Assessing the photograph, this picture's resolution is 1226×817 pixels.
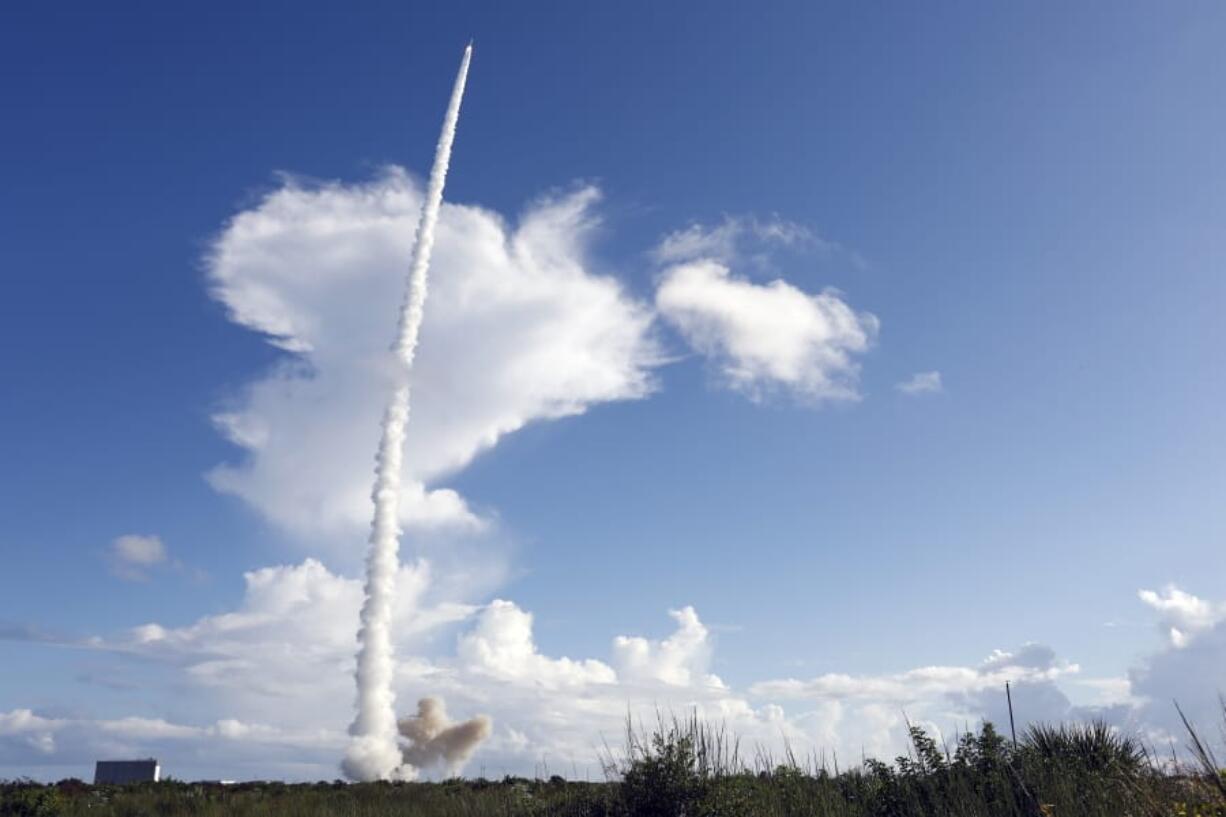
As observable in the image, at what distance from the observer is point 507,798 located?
27.7 m

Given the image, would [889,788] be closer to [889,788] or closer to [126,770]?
[889,788]

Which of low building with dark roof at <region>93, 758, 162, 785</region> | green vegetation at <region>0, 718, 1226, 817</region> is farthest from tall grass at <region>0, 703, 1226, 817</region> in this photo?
low building with dark roof at <region>93, 758, 162, 785</region>

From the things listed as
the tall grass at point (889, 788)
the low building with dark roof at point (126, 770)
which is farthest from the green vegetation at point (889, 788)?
the low building with dark roof at point (126, 770)

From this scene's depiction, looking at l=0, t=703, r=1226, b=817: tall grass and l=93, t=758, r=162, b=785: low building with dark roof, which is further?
l=93, t=758, r=162, b=785: low building with dark roof

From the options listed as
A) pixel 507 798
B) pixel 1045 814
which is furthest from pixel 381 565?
pixel 1045 814

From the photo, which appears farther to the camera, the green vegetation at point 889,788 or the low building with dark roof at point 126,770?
the low building with dark roof at point 126,770

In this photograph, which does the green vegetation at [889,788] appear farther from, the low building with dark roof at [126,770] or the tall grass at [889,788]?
the low building with dark roof at [126,770]

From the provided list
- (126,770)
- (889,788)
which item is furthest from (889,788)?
(126,770)

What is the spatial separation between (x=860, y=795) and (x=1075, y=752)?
6.93 m

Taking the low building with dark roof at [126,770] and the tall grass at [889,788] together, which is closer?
the tall grass at [889,788]

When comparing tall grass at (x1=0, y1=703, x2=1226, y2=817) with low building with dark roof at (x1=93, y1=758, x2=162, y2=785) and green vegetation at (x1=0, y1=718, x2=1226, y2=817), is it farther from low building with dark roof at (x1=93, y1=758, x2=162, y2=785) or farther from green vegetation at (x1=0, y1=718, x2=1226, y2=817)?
low building with dark roof at (x1=93, y1=758, x2=162, y2=785)

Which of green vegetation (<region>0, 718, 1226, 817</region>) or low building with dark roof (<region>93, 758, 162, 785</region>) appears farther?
low building with dark roof (<region>93, 758, 162, 785</region>)

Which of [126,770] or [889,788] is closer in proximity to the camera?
[889,788]

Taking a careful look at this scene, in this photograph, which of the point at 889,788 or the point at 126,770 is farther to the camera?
the point at 126,770
